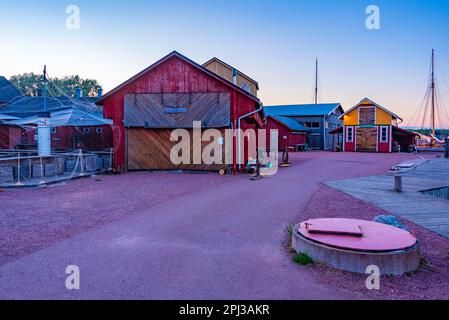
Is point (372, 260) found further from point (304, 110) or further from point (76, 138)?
point (304, 110)

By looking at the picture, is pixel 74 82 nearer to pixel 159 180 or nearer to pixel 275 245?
pixel 159 180

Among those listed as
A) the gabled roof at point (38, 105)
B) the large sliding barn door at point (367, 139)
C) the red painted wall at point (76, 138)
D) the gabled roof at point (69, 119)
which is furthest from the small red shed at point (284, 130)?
the gabled roof at point (69, 119)

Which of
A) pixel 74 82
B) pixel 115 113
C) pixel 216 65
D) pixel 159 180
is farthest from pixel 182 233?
pixel 74 82

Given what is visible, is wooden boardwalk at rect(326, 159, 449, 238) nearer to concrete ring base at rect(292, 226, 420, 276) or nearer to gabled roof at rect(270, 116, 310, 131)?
concrete ring base at rect(292, 226, 420, 276)

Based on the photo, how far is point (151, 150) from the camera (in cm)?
2008

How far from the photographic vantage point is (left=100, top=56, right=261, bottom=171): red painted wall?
19344 millimetres

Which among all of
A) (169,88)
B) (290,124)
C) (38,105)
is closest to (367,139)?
(290,124)

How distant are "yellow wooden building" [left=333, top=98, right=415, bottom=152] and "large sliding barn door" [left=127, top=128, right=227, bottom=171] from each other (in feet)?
92.2

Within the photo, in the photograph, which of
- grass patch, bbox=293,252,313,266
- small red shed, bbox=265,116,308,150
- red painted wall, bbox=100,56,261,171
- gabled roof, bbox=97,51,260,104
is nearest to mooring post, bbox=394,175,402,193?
grass patch, bbox=293,252,313,266

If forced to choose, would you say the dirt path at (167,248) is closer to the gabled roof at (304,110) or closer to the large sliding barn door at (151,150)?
the large sliding barn door at (151,150)

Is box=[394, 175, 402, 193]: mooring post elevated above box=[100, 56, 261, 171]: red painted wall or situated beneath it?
situated beneath

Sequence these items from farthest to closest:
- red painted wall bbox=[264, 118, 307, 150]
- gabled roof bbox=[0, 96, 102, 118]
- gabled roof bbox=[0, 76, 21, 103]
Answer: gabled roof bbox=[0, 76, 21, 103]
red painted wall bbox=[264, 118, 307, 150]
gabled roof bbox=[0, 96, 102, 118]

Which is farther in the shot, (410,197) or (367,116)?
(367,116)

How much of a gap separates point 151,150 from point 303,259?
50.7 feet
